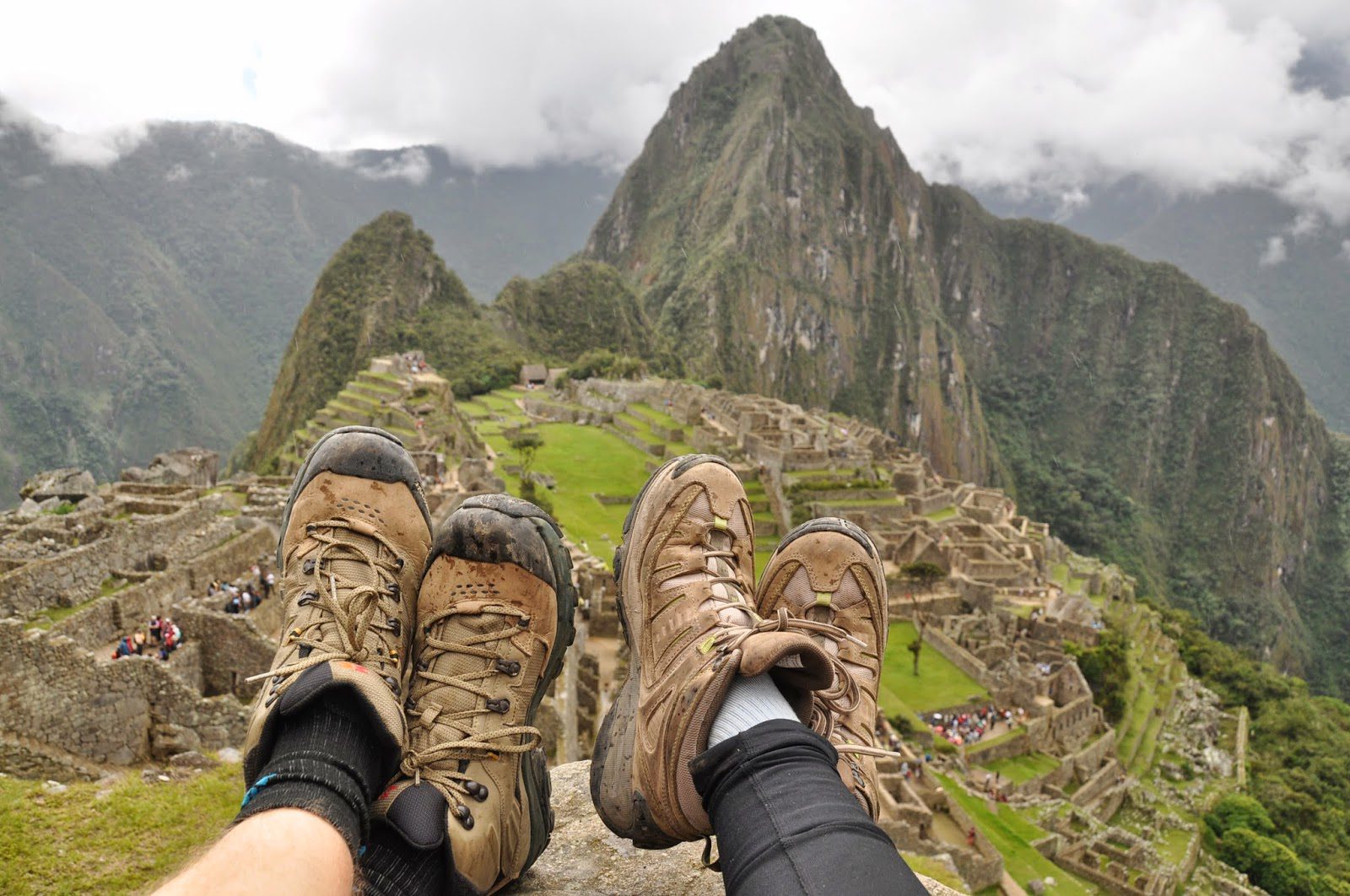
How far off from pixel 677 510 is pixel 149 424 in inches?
2552

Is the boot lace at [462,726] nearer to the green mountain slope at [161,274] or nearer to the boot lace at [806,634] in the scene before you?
the boot lace at [806,634]

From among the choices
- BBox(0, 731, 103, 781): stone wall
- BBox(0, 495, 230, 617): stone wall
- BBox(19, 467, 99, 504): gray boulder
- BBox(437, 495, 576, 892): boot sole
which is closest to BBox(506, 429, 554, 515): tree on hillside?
BBox(19, 467, 99, 504): gray boulder

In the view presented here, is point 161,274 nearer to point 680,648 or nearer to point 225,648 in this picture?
point 225,648

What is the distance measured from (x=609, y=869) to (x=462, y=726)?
72 centimetres

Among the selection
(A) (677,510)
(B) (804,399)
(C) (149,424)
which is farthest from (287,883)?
(B) (804,399)

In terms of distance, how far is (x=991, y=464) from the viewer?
129 meters

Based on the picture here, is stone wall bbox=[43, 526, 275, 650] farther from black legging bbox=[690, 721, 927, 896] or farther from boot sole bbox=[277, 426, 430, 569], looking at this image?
black legging bbox=[690, 721, 927, 896]

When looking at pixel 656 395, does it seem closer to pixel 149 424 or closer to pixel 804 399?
pixel 149 424

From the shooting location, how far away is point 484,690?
250 centimetres

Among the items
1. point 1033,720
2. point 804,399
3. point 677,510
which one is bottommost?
point 1033,720

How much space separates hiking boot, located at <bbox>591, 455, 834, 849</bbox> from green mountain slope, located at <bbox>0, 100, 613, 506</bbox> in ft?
158

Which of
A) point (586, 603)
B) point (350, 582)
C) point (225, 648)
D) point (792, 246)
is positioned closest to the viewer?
point (350, 582)

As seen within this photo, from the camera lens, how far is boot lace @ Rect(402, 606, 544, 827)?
2170mm

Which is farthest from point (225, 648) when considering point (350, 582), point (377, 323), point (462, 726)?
point (377, 323)
